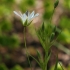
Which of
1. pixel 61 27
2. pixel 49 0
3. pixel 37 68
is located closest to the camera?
pixel 37 68

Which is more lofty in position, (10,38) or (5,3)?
(5,3)

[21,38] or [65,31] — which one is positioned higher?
[65,31]

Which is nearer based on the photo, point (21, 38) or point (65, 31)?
point (65, 31)

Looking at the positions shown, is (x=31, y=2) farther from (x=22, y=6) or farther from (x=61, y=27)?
(x=61, y=27)

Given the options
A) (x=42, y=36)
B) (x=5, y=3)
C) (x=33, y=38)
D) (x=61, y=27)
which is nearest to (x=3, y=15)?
(x=5, y=3)

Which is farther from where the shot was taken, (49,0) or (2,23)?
(49,0)

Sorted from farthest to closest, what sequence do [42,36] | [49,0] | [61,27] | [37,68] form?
[49,0], [61,27], [37,68], [42,36]

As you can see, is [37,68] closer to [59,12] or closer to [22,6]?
[22,6]

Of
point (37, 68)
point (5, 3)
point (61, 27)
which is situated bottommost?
point (37, 68)

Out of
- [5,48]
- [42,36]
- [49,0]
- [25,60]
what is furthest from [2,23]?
[42,36]
